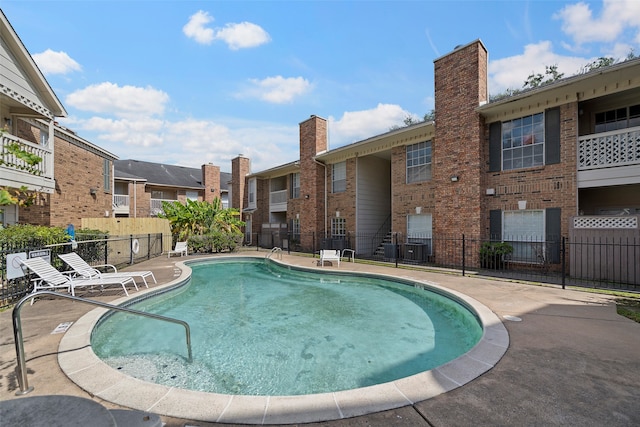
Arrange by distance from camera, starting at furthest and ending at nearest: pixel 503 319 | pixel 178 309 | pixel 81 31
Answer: pixel 178 309 < pixel 81 31 < pixel 503 319

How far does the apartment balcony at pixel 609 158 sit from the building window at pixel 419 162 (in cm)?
591

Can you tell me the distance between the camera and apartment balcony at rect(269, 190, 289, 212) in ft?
81.8

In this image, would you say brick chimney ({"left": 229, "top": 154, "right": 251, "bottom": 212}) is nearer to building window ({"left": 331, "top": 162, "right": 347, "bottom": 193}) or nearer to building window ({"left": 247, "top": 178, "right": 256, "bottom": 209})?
building window ({"left": 247, "top": 178, "right": 256, "bottom": 209})

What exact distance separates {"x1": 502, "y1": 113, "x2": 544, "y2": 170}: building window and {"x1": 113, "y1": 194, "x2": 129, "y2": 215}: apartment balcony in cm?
3085

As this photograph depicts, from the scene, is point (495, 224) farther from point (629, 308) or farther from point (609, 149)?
point (629, 308)

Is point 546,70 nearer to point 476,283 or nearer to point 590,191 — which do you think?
point 590,191

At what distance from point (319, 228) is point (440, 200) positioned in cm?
873

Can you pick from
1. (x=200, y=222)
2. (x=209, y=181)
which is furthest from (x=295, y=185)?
(x=209, y=181)

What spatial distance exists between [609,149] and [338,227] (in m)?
13.4

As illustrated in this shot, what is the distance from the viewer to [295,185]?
78.4 ft

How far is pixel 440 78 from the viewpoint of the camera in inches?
534

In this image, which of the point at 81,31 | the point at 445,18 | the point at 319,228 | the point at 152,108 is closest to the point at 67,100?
the point at 152,108

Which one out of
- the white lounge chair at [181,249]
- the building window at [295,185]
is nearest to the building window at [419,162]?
the building window at [295,185]

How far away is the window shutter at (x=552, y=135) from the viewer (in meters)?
11.1
